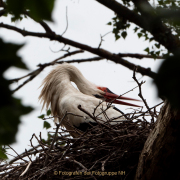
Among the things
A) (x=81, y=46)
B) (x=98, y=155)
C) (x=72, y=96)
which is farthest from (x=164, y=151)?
(x=81, y=46)

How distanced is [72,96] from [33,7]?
2.83 m

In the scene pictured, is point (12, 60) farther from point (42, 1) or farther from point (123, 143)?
point (123, 143)

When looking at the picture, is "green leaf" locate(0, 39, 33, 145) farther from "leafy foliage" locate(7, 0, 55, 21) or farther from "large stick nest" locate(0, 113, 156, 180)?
"large stick nest" locate(0, 113, 156, 180)

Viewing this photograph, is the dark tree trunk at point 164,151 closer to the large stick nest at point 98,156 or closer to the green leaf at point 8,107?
the large stick nest at point 98,156

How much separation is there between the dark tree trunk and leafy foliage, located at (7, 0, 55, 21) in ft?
4.08

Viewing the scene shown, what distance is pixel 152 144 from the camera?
177 cm

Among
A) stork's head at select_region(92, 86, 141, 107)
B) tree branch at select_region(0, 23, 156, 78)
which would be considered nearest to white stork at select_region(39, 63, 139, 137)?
stork's head at select_region(92, 86, 141, 107)

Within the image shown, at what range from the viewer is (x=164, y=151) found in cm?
167

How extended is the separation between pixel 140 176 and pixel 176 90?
5.34 ft

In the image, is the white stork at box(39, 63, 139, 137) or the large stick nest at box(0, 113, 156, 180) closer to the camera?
the large stick nest at box(0, 113, 156, 180)

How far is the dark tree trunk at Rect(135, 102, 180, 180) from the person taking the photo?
1.60 metres

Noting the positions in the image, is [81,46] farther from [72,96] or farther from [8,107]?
[8,107]

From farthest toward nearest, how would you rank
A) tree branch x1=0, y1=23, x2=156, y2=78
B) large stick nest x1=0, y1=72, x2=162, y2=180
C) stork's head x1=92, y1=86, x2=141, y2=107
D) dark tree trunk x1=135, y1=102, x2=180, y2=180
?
1. tree branch x1=0, y1=23, x2=156, y2=78
2. stork's head x1=92, y1=86, x2=141, y2=107
3. large stick nest x1=0, y1=72, x2=162, y2=180
4. dark tree trunk x1=135, y1=102, x2=180, y2=180

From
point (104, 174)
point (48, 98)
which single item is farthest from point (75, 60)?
point (104, 174)
